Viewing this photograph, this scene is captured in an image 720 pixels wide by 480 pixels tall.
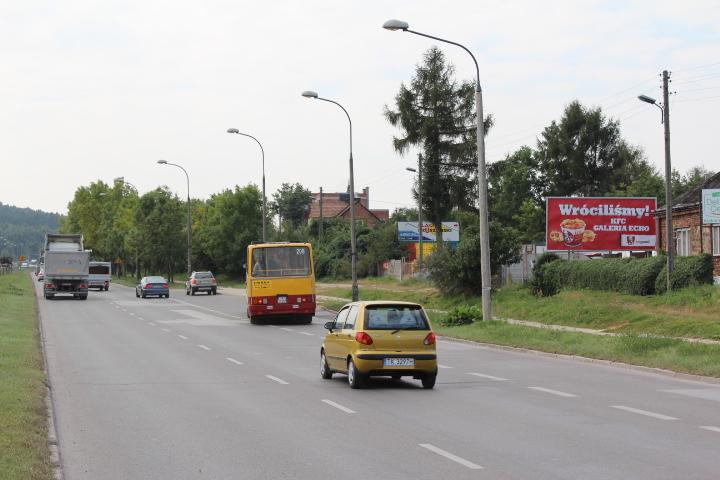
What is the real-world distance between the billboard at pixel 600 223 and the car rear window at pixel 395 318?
96.5 feet

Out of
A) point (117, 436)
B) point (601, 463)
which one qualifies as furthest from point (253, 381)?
point (601, 463)

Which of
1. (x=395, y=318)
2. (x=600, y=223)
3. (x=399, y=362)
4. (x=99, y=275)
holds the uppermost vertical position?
(x=600, y=223)

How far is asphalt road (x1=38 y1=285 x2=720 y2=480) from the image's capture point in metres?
9.86

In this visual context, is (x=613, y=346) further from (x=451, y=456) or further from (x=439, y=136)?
(x=439, y=136)

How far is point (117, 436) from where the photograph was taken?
12.1 metres

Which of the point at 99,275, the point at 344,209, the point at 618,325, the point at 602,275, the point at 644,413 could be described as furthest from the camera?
the point at 344,209

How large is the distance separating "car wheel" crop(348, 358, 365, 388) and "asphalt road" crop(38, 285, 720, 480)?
0.50 feet

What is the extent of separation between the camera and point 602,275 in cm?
3834

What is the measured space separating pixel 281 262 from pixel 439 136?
89.3 feet

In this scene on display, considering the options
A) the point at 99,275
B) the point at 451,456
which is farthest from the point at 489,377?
the point at 99,275

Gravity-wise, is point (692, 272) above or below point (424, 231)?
below

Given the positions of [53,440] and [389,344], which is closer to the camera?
[53,440]

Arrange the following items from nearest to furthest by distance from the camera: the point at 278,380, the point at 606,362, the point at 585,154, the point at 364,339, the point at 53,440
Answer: the point at 53,440, the point at 364,339, the point at 278,380, the point at 606,362, the point at 585,154

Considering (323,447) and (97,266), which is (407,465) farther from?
(97,266)
